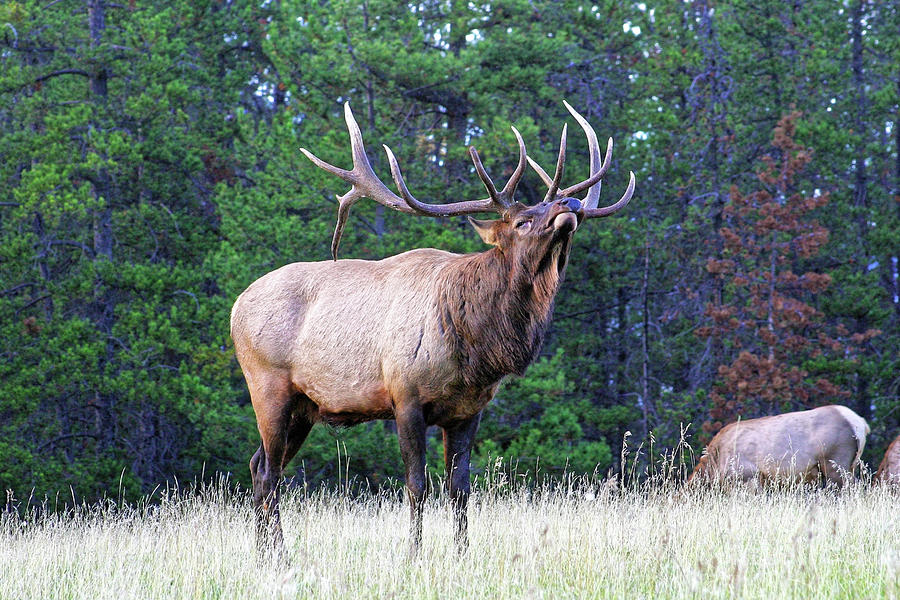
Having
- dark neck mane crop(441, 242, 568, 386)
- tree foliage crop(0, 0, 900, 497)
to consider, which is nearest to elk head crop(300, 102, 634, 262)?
dark neck mane crop(441, 242, 568, 386)

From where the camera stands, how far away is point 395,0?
1597cm

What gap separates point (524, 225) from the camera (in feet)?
17.1

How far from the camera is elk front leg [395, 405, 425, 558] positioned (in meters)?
5.23

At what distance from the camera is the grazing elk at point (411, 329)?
523cm

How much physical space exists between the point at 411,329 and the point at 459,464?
758mm

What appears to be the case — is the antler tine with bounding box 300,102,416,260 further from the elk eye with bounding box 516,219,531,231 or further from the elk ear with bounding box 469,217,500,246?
the elk eye with bounding box 516,219,531,231

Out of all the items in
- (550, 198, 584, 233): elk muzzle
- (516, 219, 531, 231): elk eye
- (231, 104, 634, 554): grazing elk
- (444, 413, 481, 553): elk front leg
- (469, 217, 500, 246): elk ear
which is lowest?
(444, 413, 481, 553): elk front leg

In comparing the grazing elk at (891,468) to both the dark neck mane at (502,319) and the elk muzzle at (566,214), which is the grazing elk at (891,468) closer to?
the dark neck mane at (502,319)

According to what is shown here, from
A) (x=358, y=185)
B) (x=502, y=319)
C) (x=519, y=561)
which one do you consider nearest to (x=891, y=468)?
(x=502, y=319)

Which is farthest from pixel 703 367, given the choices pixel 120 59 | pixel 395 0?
pixel 120 59

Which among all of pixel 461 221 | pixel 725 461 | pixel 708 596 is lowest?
pixel 725 461

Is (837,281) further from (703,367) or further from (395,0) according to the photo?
(395,0)

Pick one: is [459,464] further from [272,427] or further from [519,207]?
[519,207]

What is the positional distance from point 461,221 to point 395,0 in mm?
3584
